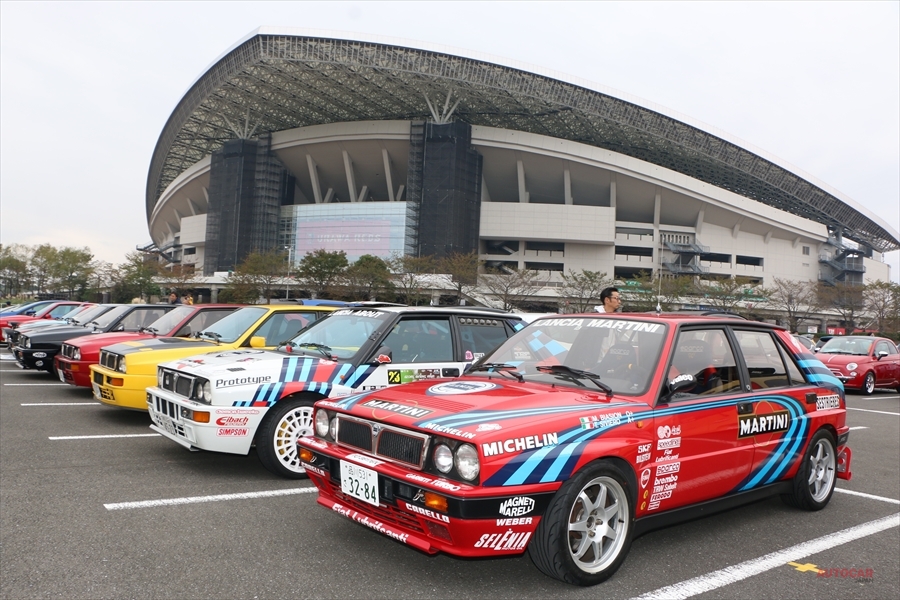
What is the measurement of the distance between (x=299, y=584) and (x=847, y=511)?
451cm

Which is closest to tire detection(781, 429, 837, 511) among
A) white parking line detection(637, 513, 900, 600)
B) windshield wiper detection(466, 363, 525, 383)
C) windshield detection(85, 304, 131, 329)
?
white parking line detection(637, 513, 900, 600)

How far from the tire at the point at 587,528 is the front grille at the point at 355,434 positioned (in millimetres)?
1068

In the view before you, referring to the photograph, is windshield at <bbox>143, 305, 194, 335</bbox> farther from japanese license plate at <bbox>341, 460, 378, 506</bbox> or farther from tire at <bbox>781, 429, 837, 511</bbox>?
tire at <bbox>781, 429, 837, 511</bbox>

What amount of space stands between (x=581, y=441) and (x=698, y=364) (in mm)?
1384

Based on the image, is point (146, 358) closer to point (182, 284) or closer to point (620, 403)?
point (620, 403)

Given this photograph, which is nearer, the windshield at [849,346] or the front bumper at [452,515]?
the front bumper at [452,515]

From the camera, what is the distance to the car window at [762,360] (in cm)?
466

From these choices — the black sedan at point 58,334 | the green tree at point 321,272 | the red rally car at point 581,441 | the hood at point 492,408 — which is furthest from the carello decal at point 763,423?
the green tree at point 321,272

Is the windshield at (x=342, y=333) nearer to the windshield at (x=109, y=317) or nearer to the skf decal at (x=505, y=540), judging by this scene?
the skf decal at (x=505, y=540)

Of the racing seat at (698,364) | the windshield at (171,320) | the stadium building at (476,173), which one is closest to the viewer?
the racing seat at (698,364)

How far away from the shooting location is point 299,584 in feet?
10.9

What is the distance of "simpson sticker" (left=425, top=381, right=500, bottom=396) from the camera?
388cm

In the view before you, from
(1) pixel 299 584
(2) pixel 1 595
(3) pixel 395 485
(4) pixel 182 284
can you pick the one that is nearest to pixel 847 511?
(3) pixel 395 485

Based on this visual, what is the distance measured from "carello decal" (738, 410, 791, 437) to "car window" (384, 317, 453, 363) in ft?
9.32
